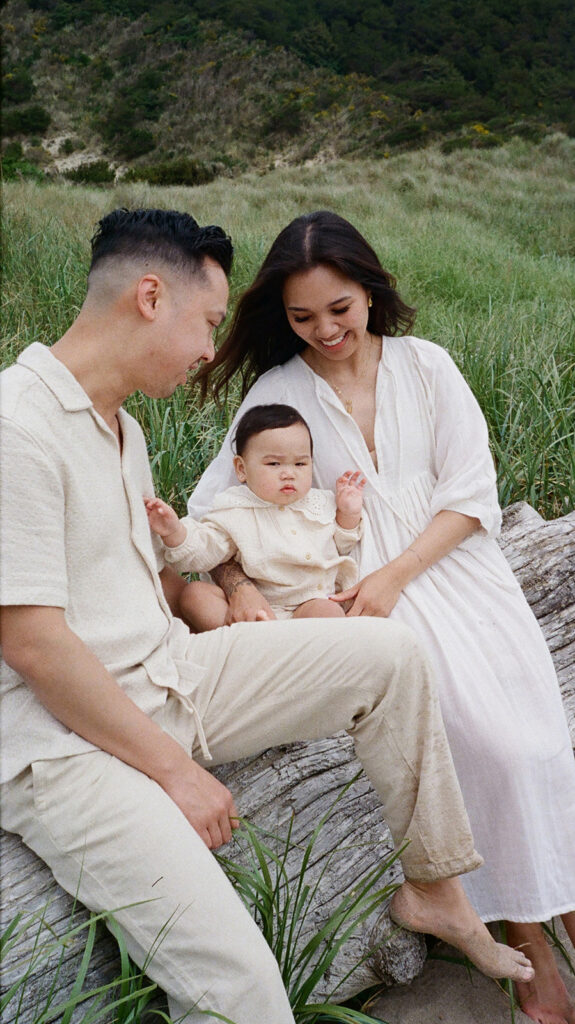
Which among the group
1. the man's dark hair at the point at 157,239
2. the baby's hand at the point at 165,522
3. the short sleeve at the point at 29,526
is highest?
the man's dark hair at the point at 157,239

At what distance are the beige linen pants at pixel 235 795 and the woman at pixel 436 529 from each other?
0.38 meters

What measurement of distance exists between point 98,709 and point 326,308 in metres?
1.54

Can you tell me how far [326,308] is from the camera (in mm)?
2787

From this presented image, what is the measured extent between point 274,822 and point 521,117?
58.9ft

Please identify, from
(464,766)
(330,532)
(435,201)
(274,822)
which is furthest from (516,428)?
(435,201)

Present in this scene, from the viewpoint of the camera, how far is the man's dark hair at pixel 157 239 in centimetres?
205

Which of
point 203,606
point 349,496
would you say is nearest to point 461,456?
point 349,496

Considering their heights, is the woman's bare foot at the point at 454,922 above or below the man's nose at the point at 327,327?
below

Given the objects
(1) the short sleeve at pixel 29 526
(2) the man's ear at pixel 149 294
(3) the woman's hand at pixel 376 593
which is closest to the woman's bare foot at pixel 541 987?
(3) the woman's hand at pixel 376 593

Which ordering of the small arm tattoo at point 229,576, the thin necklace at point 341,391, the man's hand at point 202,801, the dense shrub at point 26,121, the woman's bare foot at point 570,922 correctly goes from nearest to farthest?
the man's hand at point 202,801 < the woman's bare foot at point 570,922 < the small arm tattoo at point 229,576 < the thin necklace at point 341,391 < the dense shrub at point 26,121

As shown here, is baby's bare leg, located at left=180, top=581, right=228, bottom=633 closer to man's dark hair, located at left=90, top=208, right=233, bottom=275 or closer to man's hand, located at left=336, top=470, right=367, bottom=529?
man's hand, located at left=336, top=470, right=367, bottom=529

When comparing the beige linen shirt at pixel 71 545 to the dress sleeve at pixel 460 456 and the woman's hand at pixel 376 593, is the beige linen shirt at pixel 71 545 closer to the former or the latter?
the woman's hand at pixel 376 593

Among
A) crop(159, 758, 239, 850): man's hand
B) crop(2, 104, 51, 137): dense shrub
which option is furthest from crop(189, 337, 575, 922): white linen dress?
crop(2, 104, 51, 137): dense shrub

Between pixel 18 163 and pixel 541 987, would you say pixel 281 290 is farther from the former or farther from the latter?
pixel 18 163
